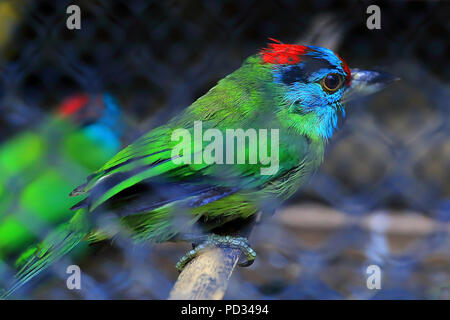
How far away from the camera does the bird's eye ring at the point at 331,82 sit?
40.1 inches

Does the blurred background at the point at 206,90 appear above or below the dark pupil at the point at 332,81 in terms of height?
above

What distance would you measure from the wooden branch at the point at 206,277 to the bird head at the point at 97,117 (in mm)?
836

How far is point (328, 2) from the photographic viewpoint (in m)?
1.89

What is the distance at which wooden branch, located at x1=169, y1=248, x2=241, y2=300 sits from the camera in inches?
29.1

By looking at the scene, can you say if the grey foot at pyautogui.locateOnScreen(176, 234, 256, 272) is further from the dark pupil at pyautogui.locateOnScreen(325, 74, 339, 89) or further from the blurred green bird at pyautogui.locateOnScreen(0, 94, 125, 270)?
the blurred green bird at pyautogui.locateOnScreen(0, 94, 125, 270)

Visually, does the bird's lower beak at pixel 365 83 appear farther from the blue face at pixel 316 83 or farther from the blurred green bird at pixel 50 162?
the blurred green bird at pixel 50 162

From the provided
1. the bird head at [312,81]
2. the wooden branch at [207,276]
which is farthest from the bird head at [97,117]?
the wooden branch at [207,276]

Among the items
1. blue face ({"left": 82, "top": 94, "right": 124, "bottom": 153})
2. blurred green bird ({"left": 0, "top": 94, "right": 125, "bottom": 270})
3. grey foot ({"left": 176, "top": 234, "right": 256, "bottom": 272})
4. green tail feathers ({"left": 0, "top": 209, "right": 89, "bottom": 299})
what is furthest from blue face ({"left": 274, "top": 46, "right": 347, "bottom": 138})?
blue face ({"left": 82, "top": 94, "right": 124, "bottom": 153})

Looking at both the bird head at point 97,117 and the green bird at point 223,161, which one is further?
the bird head at point 97,117

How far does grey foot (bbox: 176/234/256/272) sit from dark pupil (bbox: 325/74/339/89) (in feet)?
1.03

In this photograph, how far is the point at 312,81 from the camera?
3.32 feet

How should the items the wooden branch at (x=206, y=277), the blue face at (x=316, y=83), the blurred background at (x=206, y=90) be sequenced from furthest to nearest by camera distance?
the blurred background at (x=206, y=90)
the blue face at (x=316, y=83)
the wooden branch at (x=206, y=277)

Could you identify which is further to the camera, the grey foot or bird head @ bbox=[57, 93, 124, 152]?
bird head @ bbox=[57, 93, 124, 152]

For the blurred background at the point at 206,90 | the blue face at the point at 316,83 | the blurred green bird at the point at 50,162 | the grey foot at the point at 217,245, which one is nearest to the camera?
the grey foot at the point at 217,245
